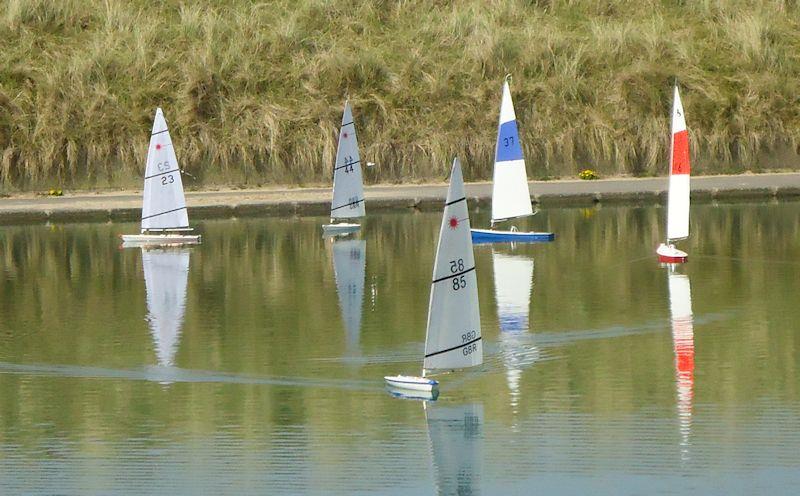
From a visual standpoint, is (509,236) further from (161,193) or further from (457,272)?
(457,272)

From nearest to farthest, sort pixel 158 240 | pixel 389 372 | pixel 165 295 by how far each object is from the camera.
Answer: pixel 389 372
pixel 165 295
pixel 158 240

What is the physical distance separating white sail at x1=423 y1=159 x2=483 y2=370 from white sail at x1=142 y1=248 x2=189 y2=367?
4224 mm

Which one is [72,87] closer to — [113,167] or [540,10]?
[113,167]

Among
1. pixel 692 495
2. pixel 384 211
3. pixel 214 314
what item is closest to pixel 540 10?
pixel 384 211

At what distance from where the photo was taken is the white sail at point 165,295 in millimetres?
21438

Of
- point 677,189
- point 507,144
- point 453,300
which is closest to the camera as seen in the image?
point 453,300

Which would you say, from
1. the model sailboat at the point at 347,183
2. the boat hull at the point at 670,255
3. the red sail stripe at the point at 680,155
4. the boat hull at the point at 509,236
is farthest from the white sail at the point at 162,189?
the red sail stripe at the point at 680,155

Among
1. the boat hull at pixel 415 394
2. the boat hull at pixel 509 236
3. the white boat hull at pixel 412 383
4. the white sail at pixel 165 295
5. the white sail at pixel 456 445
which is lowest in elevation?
the white sail at pixel 456 445

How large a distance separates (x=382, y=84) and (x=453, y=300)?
2653 cm

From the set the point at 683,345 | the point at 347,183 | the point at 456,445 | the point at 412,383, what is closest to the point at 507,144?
the point at 347,183

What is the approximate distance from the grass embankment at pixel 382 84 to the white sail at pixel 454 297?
23810mm

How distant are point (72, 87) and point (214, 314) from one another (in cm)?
2028

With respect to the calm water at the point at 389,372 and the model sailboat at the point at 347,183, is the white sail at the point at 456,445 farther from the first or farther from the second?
the model sailboat at the point at 347,183

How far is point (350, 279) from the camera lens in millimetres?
27172
